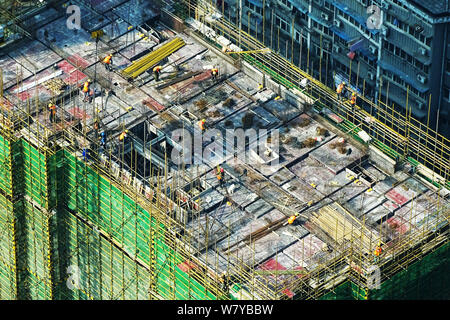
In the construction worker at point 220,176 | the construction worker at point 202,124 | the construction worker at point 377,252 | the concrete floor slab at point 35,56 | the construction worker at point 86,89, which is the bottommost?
the construction worker at point 377,252

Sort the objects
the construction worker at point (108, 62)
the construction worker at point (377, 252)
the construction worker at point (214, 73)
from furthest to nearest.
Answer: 1. the construction worker at point (108, 62)
2. the construction worker at point (214, 73)
3. the construction worker at point (377, 252)

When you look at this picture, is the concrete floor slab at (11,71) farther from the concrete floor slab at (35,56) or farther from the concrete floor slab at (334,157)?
the concrete floor slab at (334,157)

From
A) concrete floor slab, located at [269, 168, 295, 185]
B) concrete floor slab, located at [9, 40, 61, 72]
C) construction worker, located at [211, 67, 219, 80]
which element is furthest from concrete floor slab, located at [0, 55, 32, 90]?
concrete floor slab, located at [269, 168, 295, 185]

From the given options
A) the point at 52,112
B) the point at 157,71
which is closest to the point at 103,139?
the point at 52,112

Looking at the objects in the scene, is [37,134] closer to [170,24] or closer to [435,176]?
[170,24]

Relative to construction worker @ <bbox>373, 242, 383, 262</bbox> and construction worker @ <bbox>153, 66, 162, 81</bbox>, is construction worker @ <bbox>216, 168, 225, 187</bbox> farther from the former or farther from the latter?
construction worker @ <bbox>373, 242, 383, 262</bbox>

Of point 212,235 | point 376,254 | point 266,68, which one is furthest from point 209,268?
point 266,68

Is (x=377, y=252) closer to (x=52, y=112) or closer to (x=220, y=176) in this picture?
(x=220, y=176)

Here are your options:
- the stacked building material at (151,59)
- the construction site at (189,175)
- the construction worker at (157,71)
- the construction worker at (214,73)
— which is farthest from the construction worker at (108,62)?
the construction worker at (214,73)
